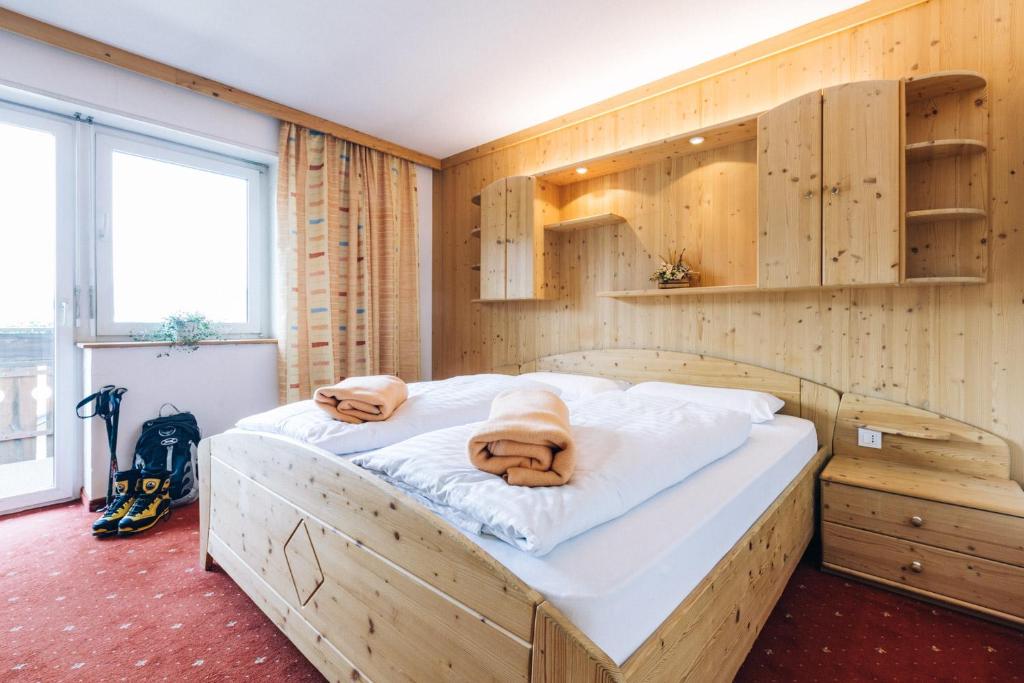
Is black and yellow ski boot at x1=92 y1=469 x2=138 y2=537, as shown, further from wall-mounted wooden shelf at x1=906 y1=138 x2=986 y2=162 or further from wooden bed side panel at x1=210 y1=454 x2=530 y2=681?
wall-mounted wooden shelf at x1=906 y1=138 x2=986 y2=162

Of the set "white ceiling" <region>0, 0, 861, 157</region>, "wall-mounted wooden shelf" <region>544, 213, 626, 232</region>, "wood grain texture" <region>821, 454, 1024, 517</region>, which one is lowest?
"wood grain texture" <region>821, 454, 1024, 517</region>

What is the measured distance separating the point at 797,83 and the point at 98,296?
3907 mm

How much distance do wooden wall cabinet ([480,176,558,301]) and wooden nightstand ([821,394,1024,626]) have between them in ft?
6.10

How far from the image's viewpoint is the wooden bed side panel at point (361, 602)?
94 centimetres

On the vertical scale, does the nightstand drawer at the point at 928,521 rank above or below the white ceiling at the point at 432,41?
below

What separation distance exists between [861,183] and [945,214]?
1.03ft

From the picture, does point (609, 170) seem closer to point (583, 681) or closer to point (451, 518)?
point (451, 518)


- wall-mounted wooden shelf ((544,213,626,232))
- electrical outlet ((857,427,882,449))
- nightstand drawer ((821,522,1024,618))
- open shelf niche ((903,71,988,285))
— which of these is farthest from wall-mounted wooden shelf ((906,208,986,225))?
wall-mounted wooden shelf ((544,213,626,232))

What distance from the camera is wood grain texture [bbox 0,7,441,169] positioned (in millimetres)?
2283

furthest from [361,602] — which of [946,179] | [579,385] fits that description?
[946,179]

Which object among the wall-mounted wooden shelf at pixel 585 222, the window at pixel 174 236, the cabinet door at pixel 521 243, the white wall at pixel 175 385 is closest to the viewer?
the white wall at pixel 175 385

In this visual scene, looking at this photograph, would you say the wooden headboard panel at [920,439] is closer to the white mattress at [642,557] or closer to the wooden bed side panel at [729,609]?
the wooden bed side panel at [729,609]

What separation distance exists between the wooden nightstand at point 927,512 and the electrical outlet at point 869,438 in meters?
0.02

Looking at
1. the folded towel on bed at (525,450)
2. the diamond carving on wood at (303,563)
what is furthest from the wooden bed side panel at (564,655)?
the diamond carving on wood at (303,563)
